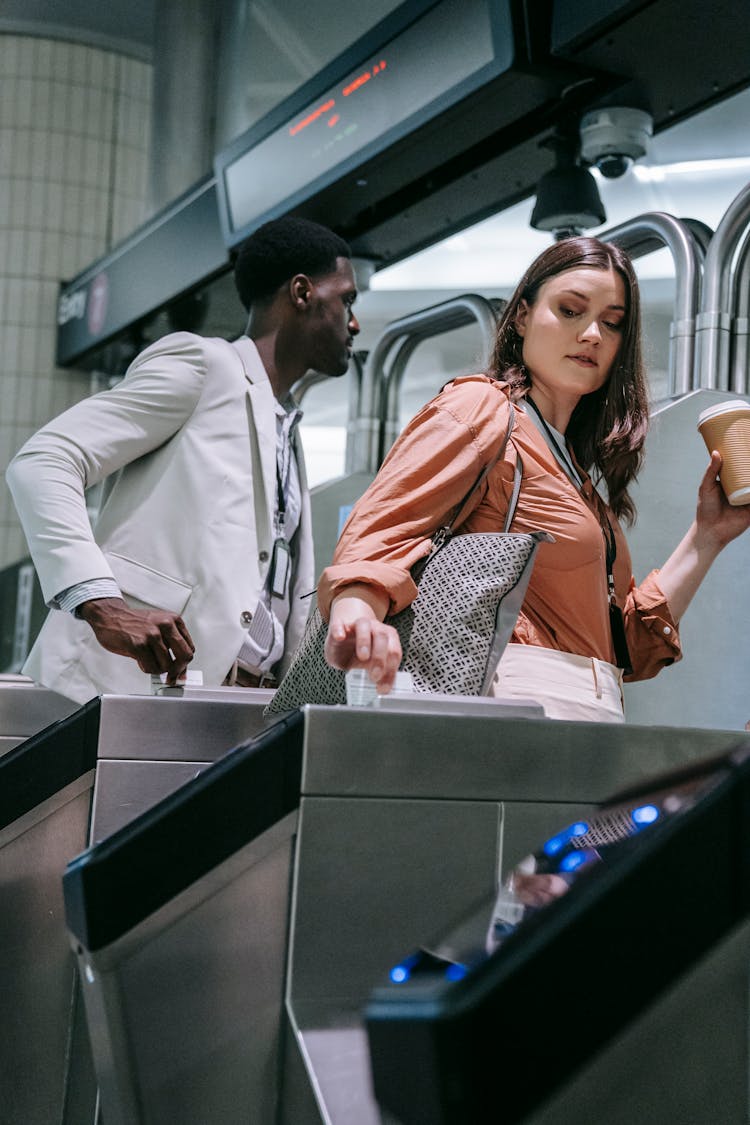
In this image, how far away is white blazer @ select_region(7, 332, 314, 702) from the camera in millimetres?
1585

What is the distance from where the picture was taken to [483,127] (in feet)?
8.80

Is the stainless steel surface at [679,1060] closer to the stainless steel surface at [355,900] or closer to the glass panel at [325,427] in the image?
the stainless steel surface at [355,900]

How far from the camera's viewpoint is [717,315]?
6.54 ft

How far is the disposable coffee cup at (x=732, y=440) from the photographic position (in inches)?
53.7

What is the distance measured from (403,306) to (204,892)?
6.00 m

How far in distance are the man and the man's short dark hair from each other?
0.24 meters

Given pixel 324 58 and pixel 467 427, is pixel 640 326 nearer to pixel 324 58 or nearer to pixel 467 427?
pixel 467 427

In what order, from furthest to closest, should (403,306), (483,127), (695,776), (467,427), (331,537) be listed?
(403,306)
(331,537)
(483,127)
(467,427)
(695,776)

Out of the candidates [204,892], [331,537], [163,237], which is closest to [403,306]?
[163,237]

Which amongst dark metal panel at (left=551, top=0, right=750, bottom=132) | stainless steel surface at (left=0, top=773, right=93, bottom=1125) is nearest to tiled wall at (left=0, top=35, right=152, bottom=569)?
dark metal panel at (left=551, top=0, right=750, bottom=132)

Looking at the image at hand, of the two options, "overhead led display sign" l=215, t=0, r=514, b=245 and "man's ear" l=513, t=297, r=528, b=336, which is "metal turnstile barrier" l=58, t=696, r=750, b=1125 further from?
"overhead led display sign" l=215, t=0, r=514, b=245

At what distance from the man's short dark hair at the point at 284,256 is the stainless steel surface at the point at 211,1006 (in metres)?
1.22

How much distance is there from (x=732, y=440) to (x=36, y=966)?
882mm

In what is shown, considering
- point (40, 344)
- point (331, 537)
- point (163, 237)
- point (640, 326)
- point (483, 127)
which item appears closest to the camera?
point (640, 326)
